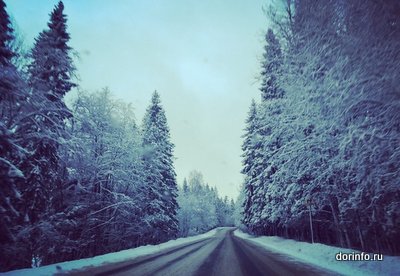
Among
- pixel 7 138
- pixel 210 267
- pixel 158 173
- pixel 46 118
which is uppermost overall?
pixel 158 173

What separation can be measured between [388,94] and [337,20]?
2.33 metres

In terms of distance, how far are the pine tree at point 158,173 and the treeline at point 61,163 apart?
136 mm

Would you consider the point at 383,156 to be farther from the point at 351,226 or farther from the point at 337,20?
the point at 351,226

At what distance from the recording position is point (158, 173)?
98.4ft

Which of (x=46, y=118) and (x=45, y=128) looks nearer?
(x=45, y=128)

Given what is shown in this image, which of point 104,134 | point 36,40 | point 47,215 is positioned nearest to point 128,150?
point 104,134

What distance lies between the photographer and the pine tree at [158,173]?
2855cm

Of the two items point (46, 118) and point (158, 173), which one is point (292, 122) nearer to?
point (46, 118)

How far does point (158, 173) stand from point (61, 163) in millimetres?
19365

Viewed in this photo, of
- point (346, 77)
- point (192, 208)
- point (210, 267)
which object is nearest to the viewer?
point (346, 77)

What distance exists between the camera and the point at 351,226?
16297mm

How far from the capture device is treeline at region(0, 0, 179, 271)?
25.2 ft

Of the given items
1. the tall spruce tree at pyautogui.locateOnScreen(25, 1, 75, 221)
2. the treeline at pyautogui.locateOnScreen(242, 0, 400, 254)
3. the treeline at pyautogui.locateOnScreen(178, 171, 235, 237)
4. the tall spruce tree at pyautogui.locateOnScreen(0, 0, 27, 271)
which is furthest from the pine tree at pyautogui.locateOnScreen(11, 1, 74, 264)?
the treeline at pyautogui.locateOnScreen(178, 171, 235, 237)

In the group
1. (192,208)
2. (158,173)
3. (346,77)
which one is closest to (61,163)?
(346,77)
